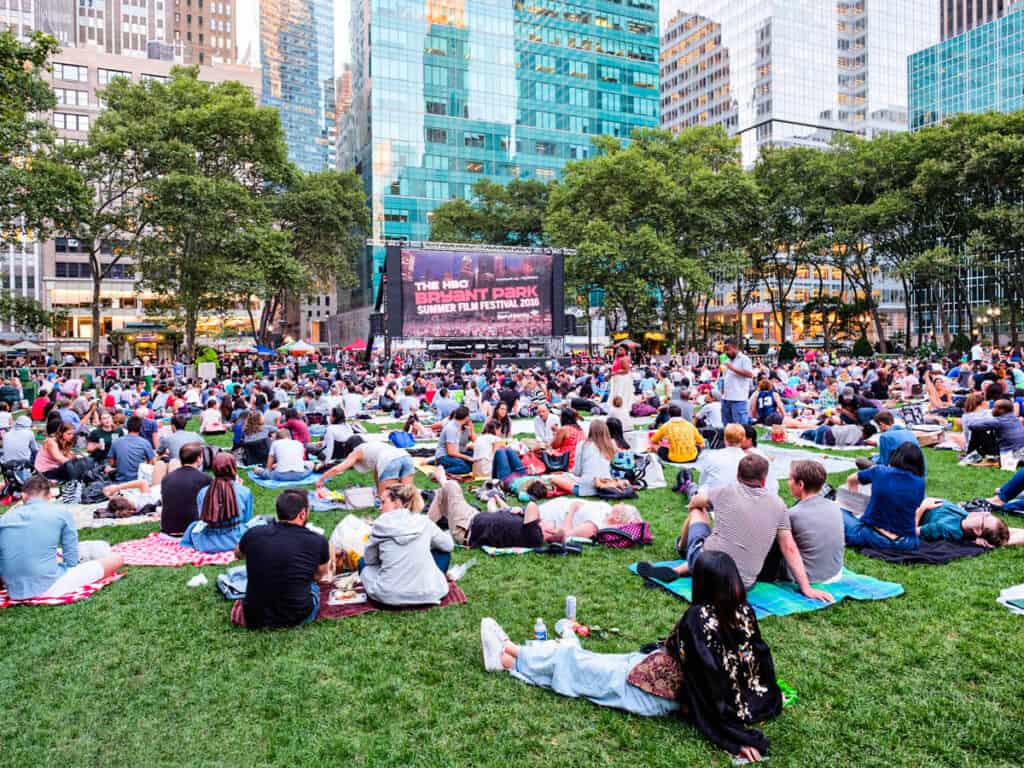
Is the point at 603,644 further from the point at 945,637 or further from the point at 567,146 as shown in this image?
Answer: the point at 567,146

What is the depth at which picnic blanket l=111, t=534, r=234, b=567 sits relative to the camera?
6652 mm

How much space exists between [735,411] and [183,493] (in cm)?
909

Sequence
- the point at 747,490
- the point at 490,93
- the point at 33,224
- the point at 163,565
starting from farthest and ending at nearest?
the point at 490,93 < the point at 33,224 < the point at 163,565 < the point at 747,490

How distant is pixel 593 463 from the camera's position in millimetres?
8773

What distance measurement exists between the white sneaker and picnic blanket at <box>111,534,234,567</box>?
138 inches

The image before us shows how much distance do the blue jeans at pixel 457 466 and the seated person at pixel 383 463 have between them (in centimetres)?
212

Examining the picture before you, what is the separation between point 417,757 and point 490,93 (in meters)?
76.4

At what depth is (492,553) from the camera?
6.62m

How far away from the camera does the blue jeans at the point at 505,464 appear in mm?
9766

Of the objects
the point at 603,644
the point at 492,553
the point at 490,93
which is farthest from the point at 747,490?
the point at 490,93

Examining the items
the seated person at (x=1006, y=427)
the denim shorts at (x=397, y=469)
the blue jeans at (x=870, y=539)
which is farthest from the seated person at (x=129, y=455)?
the seated person at (x=1006, y=427)

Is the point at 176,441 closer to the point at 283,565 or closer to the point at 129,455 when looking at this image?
the point at 129,455

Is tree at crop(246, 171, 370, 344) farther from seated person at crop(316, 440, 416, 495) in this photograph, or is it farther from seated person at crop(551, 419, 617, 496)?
seated person at crop(551, 419, 617, 496)

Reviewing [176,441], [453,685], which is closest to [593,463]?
[453,685]
